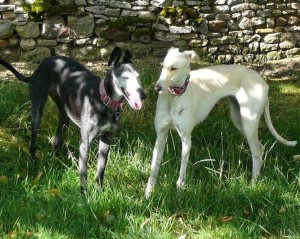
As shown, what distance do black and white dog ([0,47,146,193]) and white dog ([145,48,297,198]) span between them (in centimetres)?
28

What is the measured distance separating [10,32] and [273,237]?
5.50m

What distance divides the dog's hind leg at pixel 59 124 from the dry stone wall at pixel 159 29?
2898 mm

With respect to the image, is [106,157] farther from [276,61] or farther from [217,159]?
[276,61]

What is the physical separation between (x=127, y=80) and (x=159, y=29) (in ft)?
15.2

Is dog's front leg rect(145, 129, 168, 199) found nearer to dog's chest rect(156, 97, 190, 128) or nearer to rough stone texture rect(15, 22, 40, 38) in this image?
dog's chest rect(156, 97, 190, 128)

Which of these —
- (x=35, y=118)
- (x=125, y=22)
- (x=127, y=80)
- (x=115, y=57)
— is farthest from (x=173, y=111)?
(x=125, y=22)

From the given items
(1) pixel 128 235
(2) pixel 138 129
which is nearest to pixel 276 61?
(2) pixel 138 129

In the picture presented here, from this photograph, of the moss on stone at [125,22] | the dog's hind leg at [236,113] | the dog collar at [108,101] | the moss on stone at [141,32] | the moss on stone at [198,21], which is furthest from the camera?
the moss on stone at [198,21]

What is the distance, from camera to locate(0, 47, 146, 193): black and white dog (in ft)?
13.7

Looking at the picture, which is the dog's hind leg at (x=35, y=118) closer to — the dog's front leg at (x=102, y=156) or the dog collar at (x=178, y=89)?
the dog's front leg at (x=102, y=156)

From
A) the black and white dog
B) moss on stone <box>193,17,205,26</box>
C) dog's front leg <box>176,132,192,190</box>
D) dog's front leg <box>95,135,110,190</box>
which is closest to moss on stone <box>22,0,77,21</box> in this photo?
moss on stone <box>193,17,205,26</box>

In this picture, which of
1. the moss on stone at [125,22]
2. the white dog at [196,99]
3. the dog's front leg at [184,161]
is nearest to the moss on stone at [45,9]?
the moss on stone at [125,22]

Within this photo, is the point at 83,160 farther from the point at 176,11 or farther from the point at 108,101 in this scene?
the point at 176,11

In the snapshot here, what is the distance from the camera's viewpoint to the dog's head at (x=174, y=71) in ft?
14.0
